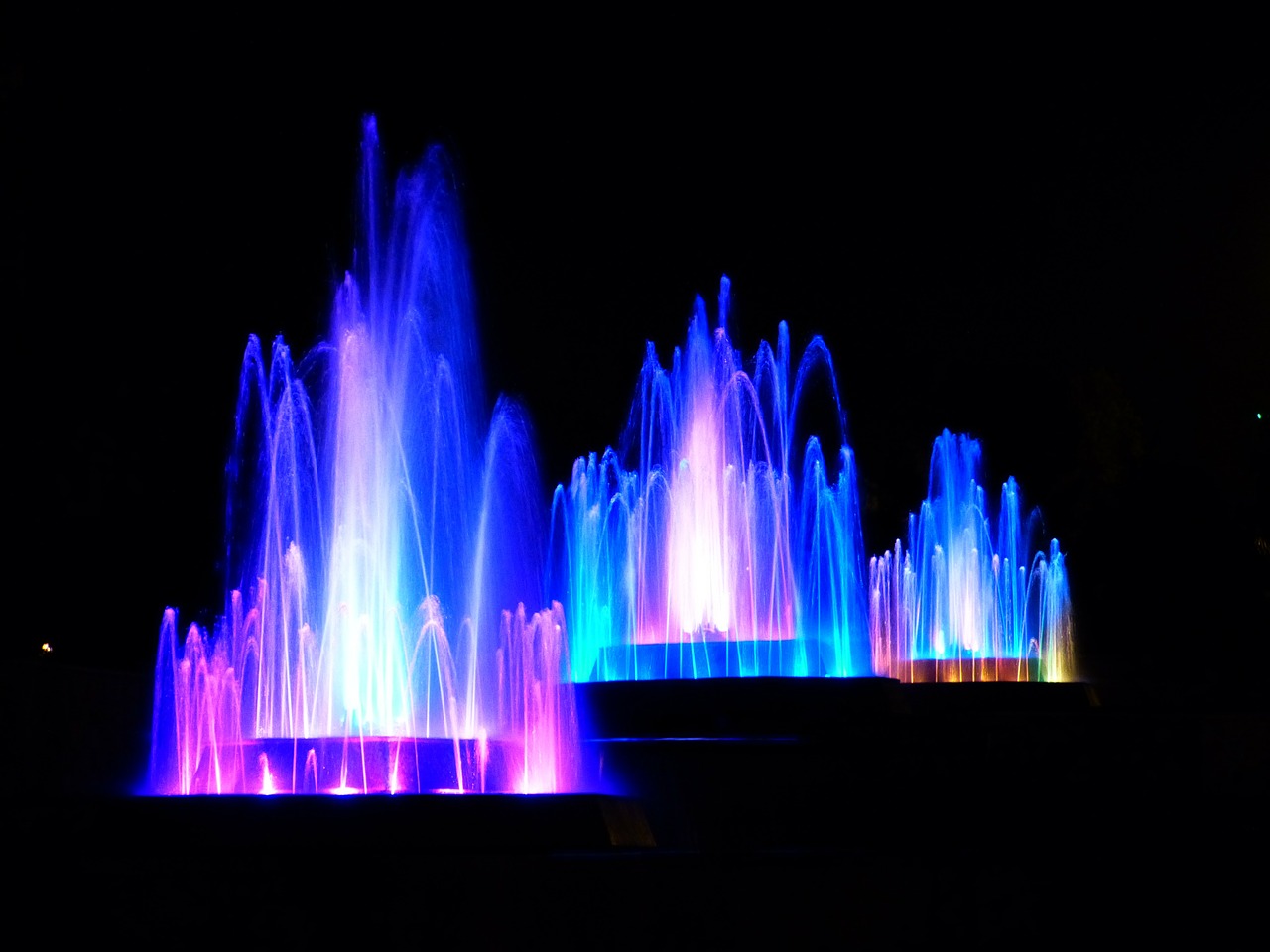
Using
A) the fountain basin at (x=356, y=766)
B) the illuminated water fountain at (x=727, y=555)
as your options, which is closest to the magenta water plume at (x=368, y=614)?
the fountain basin at (x=356, y=766)

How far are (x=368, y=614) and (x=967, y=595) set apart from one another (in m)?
14.6

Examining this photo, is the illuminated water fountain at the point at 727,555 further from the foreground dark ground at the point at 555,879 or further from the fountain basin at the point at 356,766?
the foreground dark ground at the point at 555,879

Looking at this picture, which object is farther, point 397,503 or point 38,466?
point 38,466

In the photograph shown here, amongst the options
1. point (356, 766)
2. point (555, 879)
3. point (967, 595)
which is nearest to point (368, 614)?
point (356, 766)

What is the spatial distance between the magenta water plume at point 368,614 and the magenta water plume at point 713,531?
301cm

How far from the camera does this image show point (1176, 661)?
1037 inches

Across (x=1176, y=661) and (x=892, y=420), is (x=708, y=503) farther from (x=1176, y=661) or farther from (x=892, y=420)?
(x=892, y=420)

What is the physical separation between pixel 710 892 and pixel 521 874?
3.45 ft

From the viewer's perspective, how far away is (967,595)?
27.1 m

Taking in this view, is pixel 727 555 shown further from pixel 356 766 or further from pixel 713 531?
pixel 356 766

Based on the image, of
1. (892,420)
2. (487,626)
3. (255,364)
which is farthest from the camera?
(892,420)

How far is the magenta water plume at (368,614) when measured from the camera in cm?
1167

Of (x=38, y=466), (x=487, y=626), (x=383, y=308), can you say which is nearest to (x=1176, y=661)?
(x=487, y=626)

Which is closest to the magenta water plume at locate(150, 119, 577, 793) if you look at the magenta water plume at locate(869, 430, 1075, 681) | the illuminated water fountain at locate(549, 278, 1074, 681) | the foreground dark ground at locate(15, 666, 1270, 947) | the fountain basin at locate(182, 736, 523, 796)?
the fountain basin at locate(182, 736, 523, 796)
